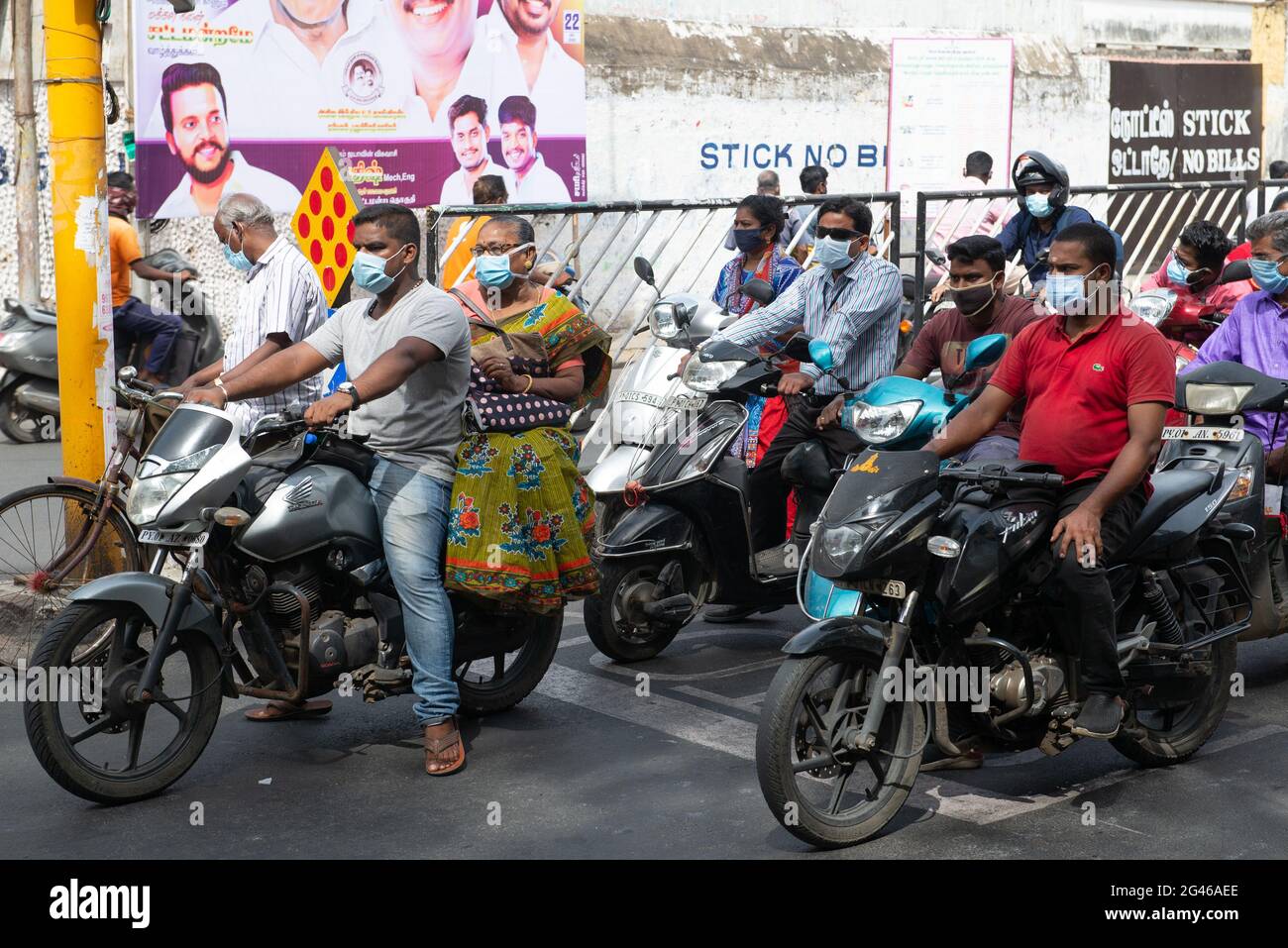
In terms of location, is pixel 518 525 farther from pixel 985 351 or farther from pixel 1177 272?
pixel 1177 272

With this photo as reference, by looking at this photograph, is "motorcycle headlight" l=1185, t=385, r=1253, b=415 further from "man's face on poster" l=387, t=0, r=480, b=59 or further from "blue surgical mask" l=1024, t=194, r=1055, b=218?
"man's face on poster" l=387, t=0, r=480, b=59

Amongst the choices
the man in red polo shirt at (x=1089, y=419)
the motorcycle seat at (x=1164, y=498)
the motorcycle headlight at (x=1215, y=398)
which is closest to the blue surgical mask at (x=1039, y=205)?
the motorcycle headlight at (x=1215, y=398)

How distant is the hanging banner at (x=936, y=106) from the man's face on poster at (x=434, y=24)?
5.31m

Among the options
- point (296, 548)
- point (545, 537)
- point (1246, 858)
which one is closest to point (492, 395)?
point (545, 537)

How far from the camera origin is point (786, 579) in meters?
6.73

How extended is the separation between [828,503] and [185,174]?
9045 millimetres

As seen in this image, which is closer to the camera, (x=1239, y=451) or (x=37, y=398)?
(x=1239, y=451)

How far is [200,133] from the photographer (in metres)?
Result: 12.4

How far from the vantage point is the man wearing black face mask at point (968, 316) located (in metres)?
6.05

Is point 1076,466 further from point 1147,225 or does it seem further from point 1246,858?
point 1147,225

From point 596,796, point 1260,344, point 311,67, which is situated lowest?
point 596,796

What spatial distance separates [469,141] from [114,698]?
32.3 feet

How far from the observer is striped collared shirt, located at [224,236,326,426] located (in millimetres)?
6387

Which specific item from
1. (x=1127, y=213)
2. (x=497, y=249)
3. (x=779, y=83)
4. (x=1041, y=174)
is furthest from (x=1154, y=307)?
(x=779, y=83)
